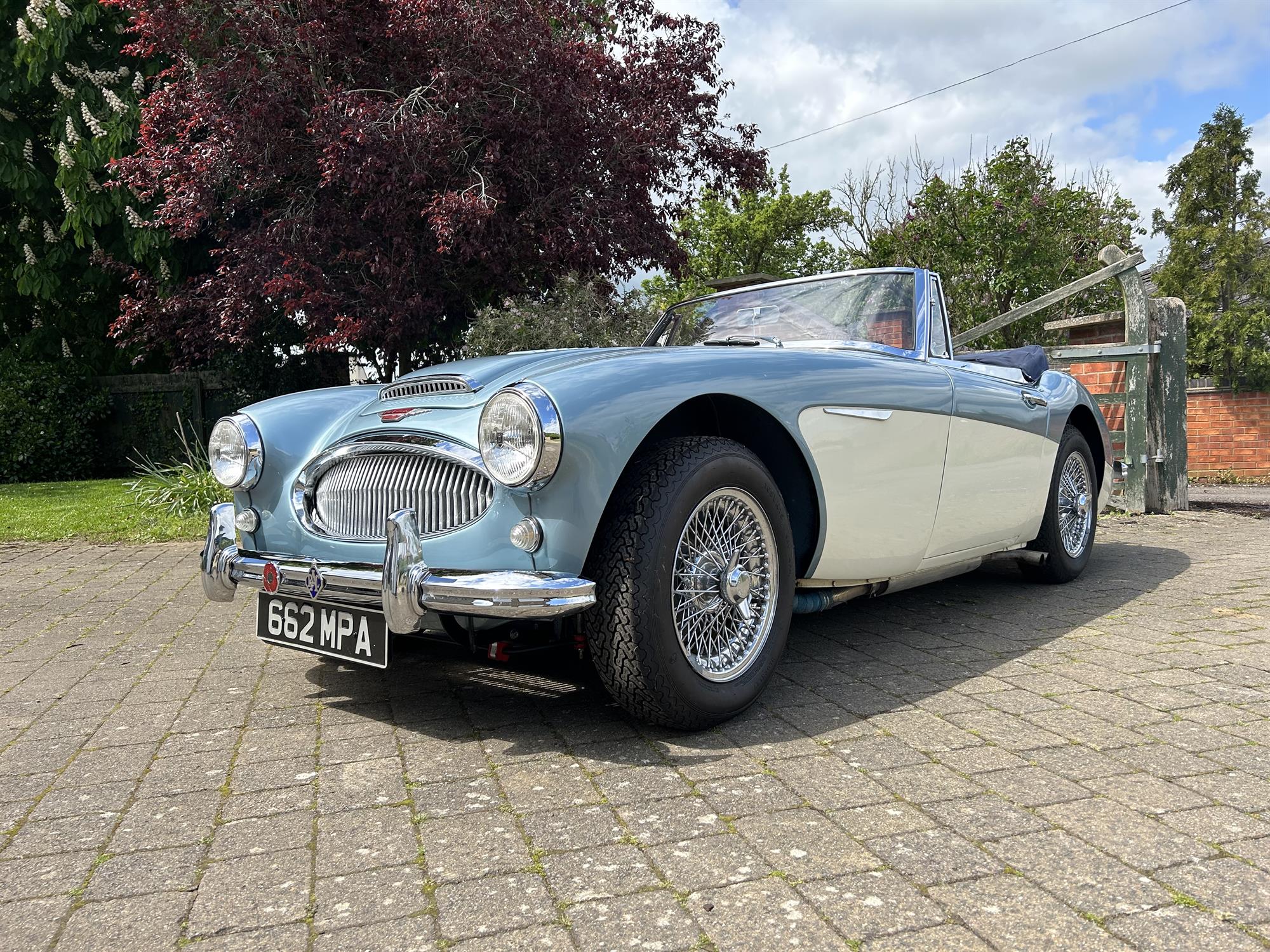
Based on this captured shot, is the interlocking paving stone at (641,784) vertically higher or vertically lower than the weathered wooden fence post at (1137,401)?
lower

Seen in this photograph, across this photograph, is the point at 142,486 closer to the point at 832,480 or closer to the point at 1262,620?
the point at 832,480

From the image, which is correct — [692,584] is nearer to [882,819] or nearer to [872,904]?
[882,819]

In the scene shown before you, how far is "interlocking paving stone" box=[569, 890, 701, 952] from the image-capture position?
1.71 metres

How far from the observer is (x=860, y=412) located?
323 cm

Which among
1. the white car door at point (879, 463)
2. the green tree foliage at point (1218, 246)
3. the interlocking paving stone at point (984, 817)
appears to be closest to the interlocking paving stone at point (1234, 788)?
the interlocking paving stone at point (984, 817)

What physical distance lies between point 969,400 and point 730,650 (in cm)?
163

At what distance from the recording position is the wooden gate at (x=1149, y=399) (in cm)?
792

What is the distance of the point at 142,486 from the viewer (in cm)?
884

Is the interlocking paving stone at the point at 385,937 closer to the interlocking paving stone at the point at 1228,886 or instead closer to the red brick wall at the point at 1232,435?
the interlocking paving stone at the point at 1228,886

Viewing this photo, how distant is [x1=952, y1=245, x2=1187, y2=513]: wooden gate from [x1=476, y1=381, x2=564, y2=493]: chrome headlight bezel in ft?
20.2

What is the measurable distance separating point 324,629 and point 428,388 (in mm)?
819

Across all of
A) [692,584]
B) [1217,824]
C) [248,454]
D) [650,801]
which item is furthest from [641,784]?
[248,454]

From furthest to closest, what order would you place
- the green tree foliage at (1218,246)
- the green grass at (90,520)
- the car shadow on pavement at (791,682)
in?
the green tree foliage at (1218,246) < the green grass at (90,520) < the car shadow on pavement at (791,682)

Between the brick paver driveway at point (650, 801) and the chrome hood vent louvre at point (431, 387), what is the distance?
1.01 m
